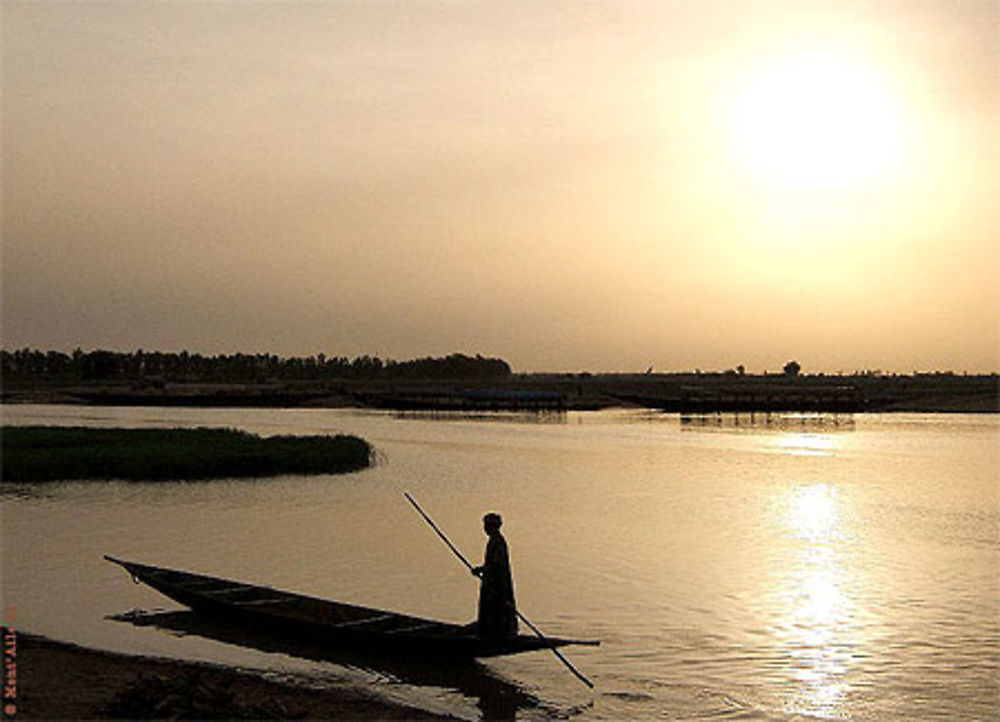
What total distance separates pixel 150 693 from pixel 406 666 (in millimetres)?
4654

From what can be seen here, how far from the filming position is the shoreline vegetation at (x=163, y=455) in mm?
41938

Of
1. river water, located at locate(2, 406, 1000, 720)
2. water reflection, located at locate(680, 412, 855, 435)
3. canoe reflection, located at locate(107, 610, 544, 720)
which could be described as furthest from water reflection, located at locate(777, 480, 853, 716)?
water reflection, located at locate(680, 412, 855, 435)

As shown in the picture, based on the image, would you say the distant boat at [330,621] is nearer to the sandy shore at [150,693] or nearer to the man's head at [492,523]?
the sandy shore at [150,693]

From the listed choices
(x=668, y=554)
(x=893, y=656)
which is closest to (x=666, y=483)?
(x=668, y=554)

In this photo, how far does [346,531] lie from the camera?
30.2 m

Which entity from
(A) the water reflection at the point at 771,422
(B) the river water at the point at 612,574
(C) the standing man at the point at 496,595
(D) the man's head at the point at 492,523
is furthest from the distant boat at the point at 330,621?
(A) the water reflection at the point at 771,422

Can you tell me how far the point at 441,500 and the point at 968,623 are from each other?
21.7 meters

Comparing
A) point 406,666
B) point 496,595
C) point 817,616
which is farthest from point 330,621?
point 817,616


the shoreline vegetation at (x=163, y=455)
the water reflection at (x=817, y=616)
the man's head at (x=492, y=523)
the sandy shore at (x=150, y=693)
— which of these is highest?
the man's head at (x=492, y=523)

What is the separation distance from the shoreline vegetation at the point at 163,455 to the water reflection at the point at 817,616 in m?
21.0

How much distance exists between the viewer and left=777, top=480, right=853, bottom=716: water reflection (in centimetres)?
1550

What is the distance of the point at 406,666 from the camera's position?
1616 cm

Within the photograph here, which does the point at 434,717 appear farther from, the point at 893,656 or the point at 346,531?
the point at 346,531

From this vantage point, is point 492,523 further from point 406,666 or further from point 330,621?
point 330,621
